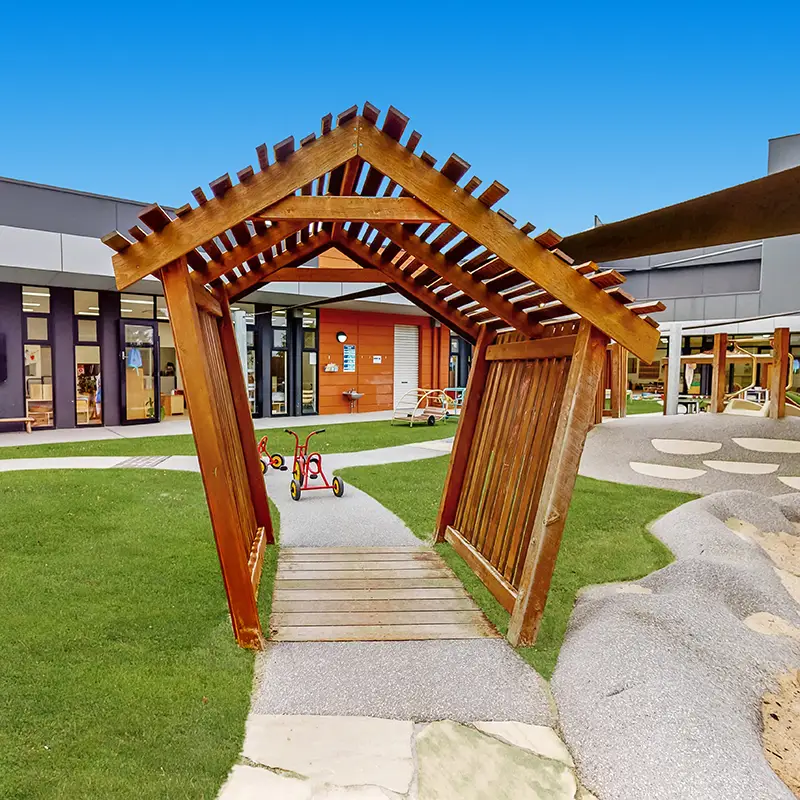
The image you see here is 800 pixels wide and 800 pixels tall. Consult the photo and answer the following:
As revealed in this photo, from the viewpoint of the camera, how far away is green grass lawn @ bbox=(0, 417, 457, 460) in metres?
9.63

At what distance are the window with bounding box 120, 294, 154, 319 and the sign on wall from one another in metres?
5.65

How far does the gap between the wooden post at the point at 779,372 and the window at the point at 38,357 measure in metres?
13.8

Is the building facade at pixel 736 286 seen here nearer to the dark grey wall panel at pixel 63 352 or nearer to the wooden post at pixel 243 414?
the wooden post at pixel 243 414

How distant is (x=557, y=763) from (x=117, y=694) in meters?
1.87

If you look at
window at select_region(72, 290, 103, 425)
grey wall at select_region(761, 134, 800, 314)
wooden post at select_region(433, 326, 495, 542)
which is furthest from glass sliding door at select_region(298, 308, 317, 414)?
wooden post at select_region(433, 326, 495, 542)

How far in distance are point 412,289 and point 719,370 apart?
9017 mm

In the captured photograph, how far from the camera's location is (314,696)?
2711mm

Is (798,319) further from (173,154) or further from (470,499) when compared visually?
(173,154)

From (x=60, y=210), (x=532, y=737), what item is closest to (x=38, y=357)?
(x=60, y=210)

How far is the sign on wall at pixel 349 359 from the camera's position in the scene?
17.8 meters

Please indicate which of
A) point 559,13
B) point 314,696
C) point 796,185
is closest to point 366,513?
point 314,696

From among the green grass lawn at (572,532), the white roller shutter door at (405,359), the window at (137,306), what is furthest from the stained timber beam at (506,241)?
the white roller shutter door at (405,359)

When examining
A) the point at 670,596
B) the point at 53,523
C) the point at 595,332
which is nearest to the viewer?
the point at 595,332

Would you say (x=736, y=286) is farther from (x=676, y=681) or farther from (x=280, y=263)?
(x=676, y=681)
